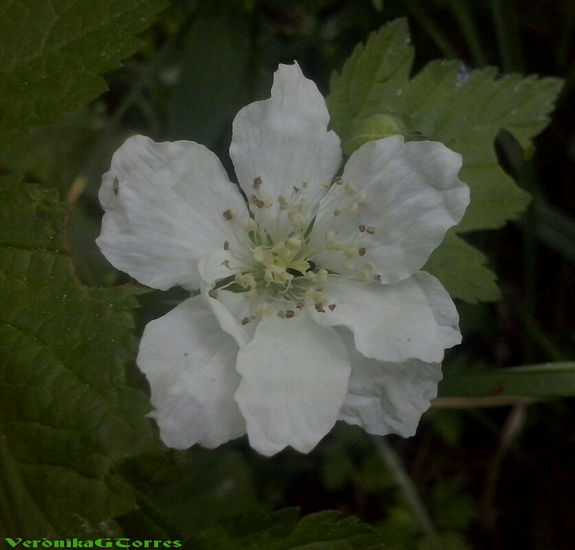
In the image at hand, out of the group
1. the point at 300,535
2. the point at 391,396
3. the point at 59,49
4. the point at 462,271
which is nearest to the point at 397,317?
the point at 391,396

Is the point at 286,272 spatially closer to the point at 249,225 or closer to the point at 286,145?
the point at 249,225

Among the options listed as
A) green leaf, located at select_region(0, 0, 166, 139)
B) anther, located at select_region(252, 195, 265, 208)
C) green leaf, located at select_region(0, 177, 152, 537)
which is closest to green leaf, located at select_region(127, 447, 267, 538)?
green leaf, located at select_region(0, 177, 152, 537)

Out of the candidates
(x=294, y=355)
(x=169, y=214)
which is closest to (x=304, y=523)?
(x=294, y=355)

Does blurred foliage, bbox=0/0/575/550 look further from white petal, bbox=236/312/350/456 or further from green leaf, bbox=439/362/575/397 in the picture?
white petal, bbox=236/312/350/456

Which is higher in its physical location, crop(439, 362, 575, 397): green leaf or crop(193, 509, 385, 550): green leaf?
crop(193, 509, 385, 550): green leaf

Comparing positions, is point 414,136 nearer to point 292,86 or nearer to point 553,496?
point 292,86
